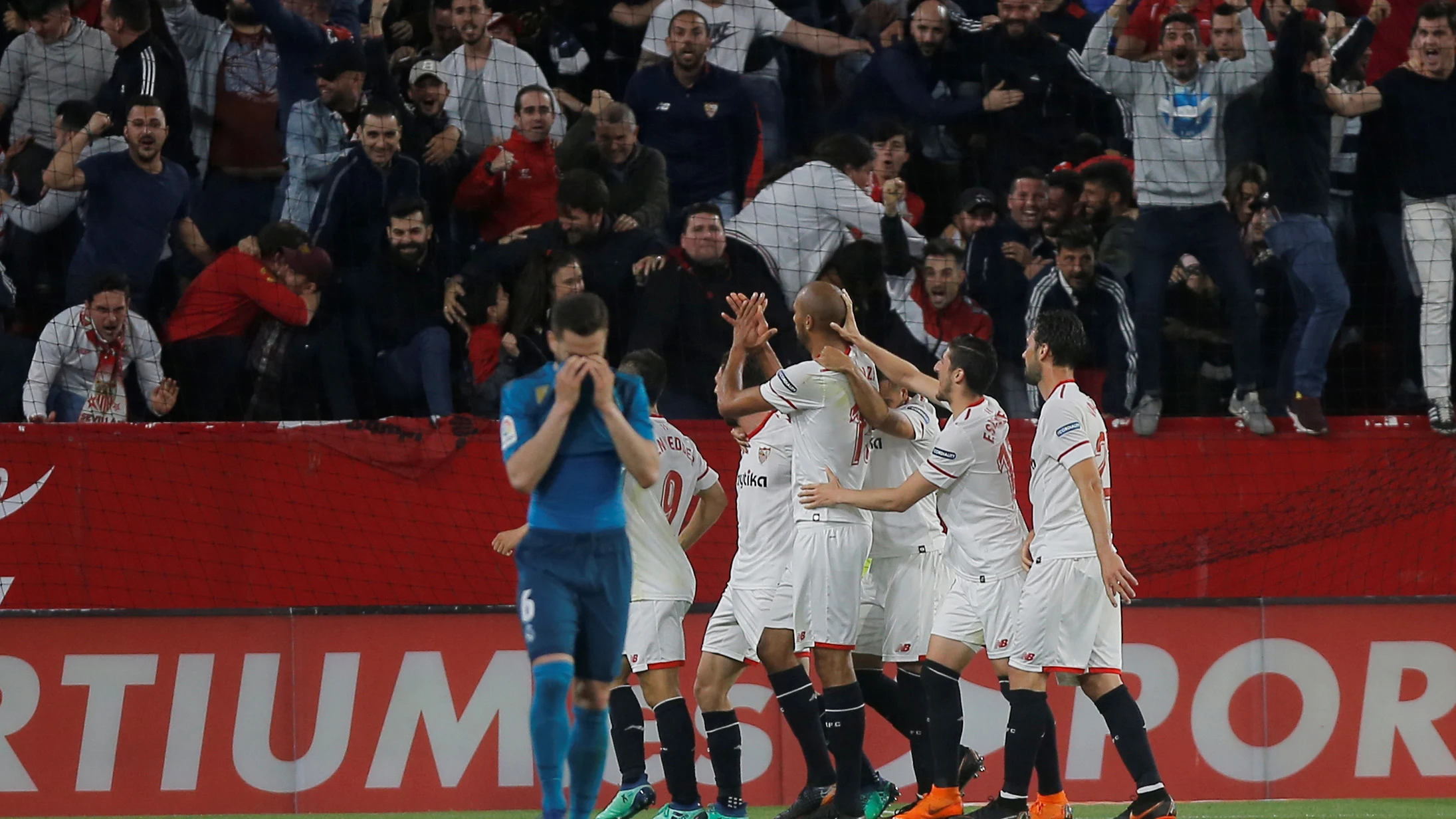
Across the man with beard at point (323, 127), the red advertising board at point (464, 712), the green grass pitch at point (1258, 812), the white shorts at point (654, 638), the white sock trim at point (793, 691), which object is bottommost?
the green grass pitch at point (1258, 812)

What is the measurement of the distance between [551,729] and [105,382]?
512 centimetres

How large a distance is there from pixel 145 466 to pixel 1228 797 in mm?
5883

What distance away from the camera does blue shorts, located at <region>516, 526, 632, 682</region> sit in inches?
190

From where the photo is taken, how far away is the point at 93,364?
28.7ft

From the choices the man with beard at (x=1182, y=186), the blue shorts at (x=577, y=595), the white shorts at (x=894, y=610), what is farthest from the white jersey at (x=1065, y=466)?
the man with beard at (x=1182, y=186)

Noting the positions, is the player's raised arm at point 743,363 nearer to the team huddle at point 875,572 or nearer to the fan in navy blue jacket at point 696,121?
the team huddle at point 875,572

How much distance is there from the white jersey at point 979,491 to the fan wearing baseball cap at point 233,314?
4.28 metres

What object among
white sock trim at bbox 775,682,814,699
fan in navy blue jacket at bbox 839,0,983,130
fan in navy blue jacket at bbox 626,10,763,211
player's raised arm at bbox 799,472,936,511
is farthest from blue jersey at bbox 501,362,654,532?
A: fan in navy blue jacket at bbox 839,0,983,130

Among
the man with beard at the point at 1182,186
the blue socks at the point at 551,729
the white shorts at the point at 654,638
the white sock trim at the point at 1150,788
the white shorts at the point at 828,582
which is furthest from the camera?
the man with beard at the point at 1182,186

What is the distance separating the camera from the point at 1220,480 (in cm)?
851

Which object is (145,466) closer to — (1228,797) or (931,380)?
(931,380)

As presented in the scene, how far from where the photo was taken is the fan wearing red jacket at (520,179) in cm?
959

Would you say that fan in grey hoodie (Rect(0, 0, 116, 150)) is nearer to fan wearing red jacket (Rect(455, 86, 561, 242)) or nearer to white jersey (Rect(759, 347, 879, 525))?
fan wearing red jacket (Rect(455, 86, 561, 242))

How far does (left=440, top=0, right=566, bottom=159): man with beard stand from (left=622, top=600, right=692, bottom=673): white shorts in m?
4.12
